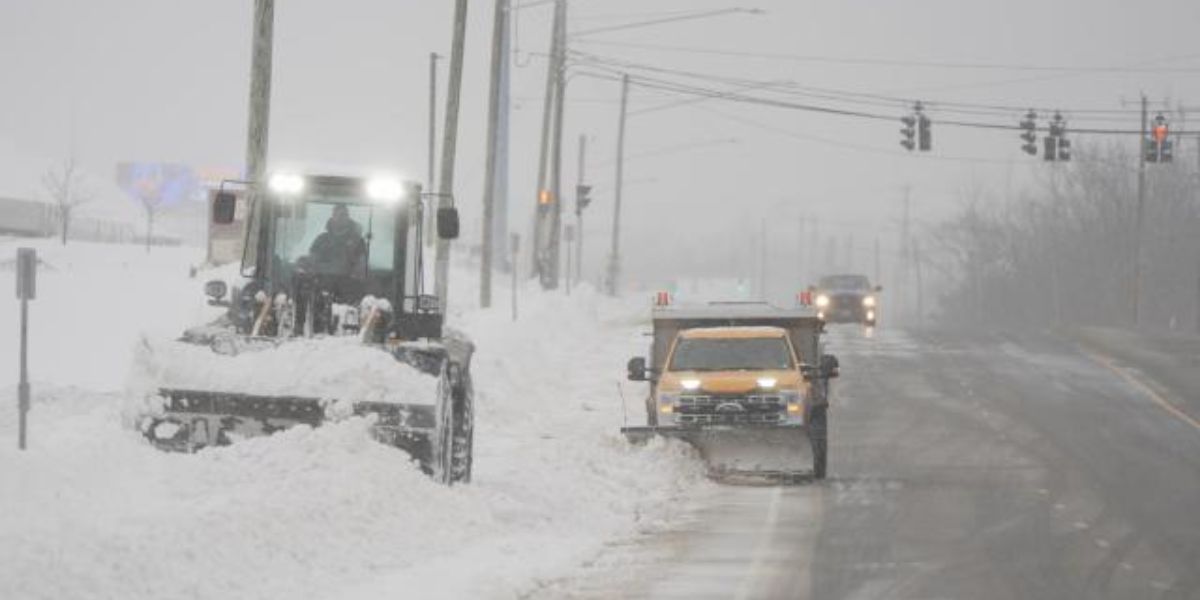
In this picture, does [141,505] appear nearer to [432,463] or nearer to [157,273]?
[432,463]

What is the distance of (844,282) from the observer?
5566 centimetres

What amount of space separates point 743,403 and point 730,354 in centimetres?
125

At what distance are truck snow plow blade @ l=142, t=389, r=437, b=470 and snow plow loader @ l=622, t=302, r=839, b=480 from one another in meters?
6.27

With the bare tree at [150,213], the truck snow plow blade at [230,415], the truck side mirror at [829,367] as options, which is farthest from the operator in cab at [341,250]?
the bare tree at [150,213]

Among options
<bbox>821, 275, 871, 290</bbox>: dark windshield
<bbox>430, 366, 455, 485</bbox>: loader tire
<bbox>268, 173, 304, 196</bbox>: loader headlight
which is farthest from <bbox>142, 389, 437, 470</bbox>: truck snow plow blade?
<bbox>821, 275, 871, 290</bbox>: dark windshield

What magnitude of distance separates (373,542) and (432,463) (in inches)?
76.4

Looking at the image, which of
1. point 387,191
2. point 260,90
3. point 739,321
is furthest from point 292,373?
point 260,90

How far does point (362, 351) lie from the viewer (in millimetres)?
14898

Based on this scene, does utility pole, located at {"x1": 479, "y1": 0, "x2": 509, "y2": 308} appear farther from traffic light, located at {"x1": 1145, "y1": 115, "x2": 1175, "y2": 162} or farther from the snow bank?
the snow bank

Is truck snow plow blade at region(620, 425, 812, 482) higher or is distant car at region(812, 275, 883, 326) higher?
distant car at region(812, 275, 883, 326)

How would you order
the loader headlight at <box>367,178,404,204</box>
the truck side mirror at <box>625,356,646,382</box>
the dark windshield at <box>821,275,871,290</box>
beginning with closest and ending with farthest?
the loader headlight at <box>367,178,404,204</box>
the truck side mirror at <box>625,356,646,382</box>
the dark windshield at <box>821,275,871,290</box>

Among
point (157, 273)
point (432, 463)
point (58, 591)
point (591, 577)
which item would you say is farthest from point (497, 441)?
point (157, 273)

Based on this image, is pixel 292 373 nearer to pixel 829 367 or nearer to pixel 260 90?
pixel 829 367

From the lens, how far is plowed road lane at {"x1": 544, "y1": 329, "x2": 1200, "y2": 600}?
42.8ft
